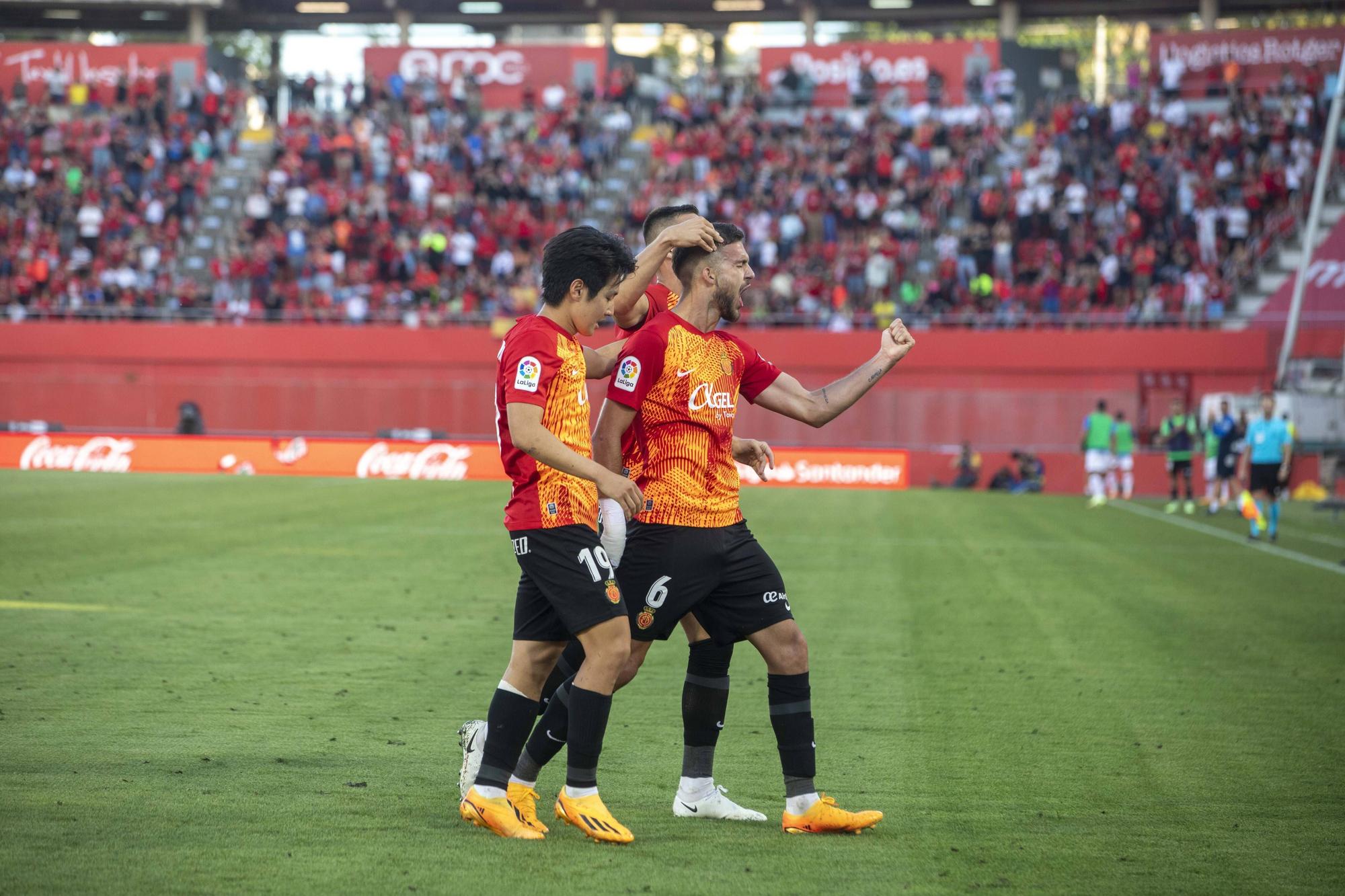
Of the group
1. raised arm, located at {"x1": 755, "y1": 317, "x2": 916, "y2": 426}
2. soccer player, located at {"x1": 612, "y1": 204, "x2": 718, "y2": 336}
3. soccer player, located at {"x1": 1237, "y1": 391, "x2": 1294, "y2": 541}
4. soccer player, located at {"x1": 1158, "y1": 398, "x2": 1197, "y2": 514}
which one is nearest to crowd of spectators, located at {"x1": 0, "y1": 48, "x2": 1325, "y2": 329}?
soccer player, located at {"x1": 1158, "y1": 398, "x2": 1197, "y2": 514}

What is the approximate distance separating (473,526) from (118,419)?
21578 mm

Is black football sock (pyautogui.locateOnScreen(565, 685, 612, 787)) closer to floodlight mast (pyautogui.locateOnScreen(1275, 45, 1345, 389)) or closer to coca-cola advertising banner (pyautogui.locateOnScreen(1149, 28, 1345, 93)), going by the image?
floodlight mast (pyautogui.locateOnScreen(1275, 45, 1345, 389))

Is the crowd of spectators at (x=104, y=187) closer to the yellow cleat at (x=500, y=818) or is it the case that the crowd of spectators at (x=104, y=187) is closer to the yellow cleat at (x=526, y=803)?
the yellow cleat at (x=526, y=803)

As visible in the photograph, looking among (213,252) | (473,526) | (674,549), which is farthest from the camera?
(213,252)

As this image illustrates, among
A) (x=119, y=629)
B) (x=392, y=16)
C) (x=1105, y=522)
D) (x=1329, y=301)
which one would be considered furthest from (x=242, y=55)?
(x=119, y=629)

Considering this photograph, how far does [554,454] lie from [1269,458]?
18832mm

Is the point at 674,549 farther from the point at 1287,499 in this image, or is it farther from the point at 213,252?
the point at 213,252

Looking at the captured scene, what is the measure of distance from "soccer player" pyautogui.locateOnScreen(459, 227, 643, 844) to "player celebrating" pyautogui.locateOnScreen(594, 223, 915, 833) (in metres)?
0.21

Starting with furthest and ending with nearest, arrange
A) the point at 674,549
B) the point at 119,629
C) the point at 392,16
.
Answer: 1. the point at 392,16
2. the point at 119,629
3. the point at 674,549

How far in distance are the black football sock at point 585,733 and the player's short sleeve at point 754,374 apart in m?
1.40

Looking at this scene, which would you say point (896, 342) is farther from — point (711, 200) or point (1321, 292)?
point (711, 200)

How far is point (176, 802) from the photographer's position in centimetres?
565

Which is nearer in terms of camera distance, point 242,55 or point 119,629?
point 119,629

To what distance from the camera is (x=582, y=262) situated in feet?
17.7
